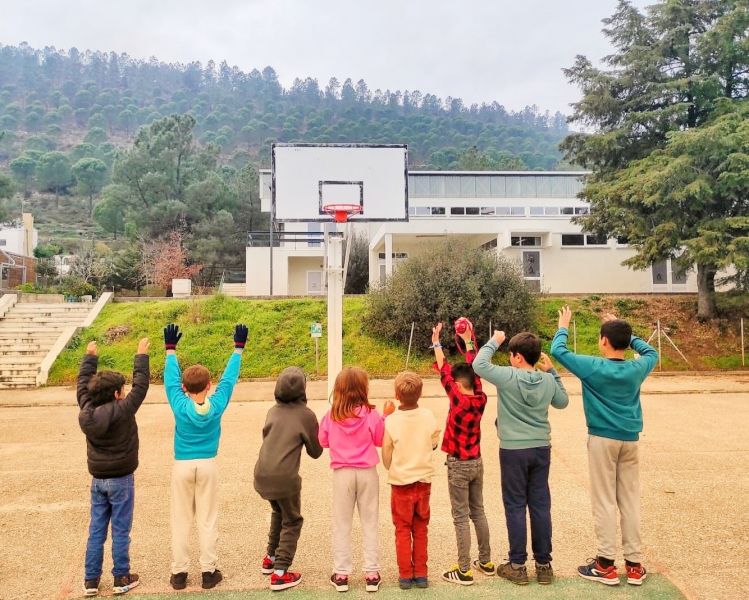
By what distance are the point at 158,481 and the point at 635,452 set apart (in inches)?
196

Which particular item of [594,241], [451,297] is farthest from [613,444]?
[594,241]

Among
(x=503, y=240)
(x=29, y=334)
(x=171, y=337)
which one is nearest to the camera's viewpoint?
(x=171, y=337)

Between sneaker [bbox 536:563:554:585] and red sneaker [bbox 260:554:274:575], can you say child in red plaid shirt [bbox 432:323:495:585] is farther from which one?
red sneaker [bbox 260:554:274:575]

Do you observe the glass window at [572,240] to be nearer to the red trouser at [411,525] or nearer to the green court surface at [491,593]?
the green court surface at [491,593]

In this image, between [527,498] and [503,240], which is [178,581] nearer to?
[527,498]

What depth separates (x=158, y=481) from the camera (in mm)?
6121

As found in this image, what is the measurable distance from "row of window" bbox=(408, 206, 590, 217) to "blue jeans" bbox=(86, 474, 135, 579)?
26.9m

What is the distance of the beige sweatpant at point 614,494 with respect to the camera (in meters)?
3.57

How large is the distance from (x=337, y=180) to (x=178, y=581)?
805 cm

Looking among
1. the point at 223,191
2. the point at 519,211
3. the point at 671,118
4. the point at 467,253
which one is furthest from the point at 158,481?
the point at 223,191

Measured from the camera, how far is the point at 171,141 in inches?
1576

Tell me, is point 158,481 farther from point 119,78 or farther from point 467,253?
point 119,78

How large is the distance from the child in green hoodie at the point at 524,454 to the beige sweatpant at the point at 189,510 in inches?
75.5

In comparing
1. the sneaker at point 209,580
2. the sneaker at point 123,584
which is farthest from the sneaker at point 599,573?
the sneaker at point 123,584
